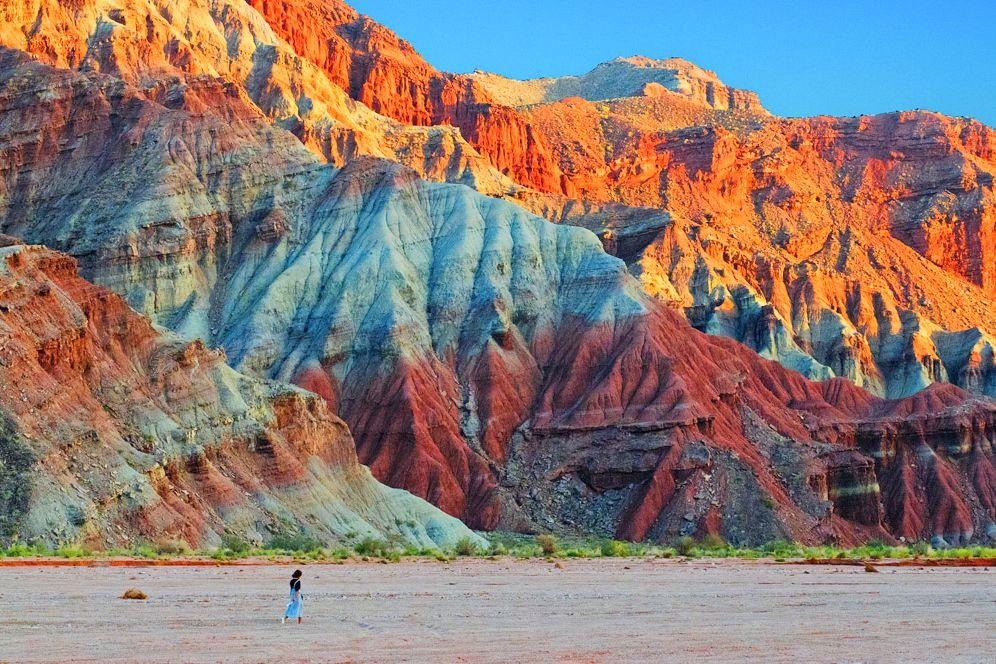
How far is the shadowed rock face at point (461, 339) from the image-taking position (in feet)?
355

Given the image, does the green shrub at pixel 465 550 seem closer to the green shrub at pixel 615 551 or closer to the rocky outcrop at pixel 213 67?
the green shrub at pixel 615 551

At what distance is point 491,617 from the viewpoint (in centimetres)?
3347

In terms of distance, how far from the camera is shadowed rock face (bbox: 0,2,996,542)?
355 ft

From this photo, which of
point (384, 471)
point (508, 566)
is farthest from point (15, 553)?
point (384, 471)

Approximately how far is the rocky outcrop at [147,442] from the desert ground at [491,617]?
13169 mm

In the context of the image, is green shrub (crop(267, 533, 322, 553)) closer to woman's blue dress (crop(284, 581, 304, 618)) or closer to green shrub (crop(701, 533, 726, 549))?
green shrub (crop(701, 533, 726, 549))

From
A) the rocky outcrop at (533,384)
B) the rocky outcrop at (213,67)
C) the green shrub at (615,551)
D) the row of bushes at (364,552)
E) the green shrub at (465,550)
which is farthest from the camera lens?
the rocky outcrop at (213,67)

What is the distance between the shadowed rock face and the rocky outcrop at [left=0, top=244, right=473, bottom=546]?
23961 millimetres

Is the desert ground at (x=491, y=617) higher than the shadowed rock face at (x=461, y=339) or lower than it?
lower

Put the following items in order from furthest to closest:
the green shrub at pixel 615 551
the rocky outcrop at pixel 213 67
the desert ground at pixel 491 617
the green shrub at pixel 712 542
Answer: the rocky outcrop at pixel 213 67 → the green shrub at pixel 712 542 → the green shrub at pixel 615 551 → the desert ground at pixel 491 617

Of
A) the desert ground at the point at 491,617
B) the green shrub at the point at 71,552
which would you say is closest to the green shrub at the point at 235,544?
the green shrub at the point at 71,552

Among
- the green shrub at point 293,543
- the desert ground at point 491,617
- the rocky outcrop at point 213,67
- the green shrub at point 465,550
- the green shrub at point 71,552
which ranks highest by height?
the rocky outcrop at point 213,67

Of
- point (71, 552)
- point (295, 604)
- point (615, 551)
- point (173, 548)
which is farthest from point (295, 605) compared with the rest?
point (615, 551)

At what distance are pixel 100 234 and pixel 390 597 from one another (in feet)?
302
